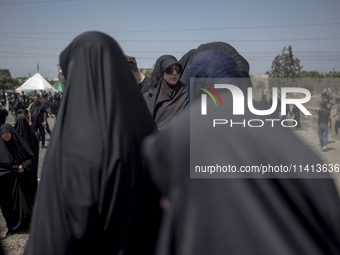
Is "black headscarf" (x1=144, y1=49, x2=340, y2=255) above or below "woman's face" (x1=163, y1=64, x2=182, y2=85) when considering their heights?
below

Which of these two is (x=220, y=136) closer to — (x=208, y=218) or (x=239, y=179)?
(x=239, y=179)

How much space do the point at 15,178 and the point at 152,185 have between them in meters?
4.44

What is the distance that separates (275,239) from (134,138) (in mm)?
609

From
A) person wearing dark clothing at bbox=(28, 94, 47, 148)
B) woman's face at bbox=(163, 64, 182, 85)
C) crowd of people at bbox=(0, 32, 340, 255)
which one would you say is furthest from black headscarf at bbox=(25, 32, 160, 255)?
person wearing dark clothing at bbox=(28, 94, 47, 148)

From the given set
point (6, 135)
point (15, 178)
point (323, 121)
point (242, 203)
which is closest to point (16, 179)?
point (15, 178)

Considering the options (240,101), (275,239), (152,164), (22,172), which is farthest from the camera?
(22,172)

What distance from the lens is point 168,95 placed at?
3.54 meters

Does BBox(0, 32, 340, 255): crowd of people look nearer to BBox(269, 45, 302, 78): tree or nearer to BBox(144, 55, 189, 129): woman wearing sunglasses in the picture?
BBox(144, 55, 189, 129): woman wearing sunglasses

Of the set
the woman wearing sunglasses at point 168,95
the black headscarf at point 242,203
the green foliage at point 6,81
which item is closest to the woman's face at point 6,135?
the woman wearing sunglasses at point 168,95

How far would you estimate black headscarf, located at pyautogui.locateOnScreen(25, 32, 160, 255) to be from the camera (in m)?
1.20

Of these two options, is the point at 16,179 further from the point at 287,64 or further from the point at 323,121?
the point at 287,64

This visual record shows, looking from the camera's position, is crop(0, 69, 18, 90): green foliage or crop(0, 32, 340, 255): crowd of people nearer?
crop(0, 32, 340, 255): crowd of people

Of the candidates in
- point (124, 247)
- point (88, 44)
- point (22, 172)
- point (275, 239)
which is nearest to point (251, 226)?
point (275, 239)

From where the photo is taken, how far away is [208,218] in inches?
38.3
